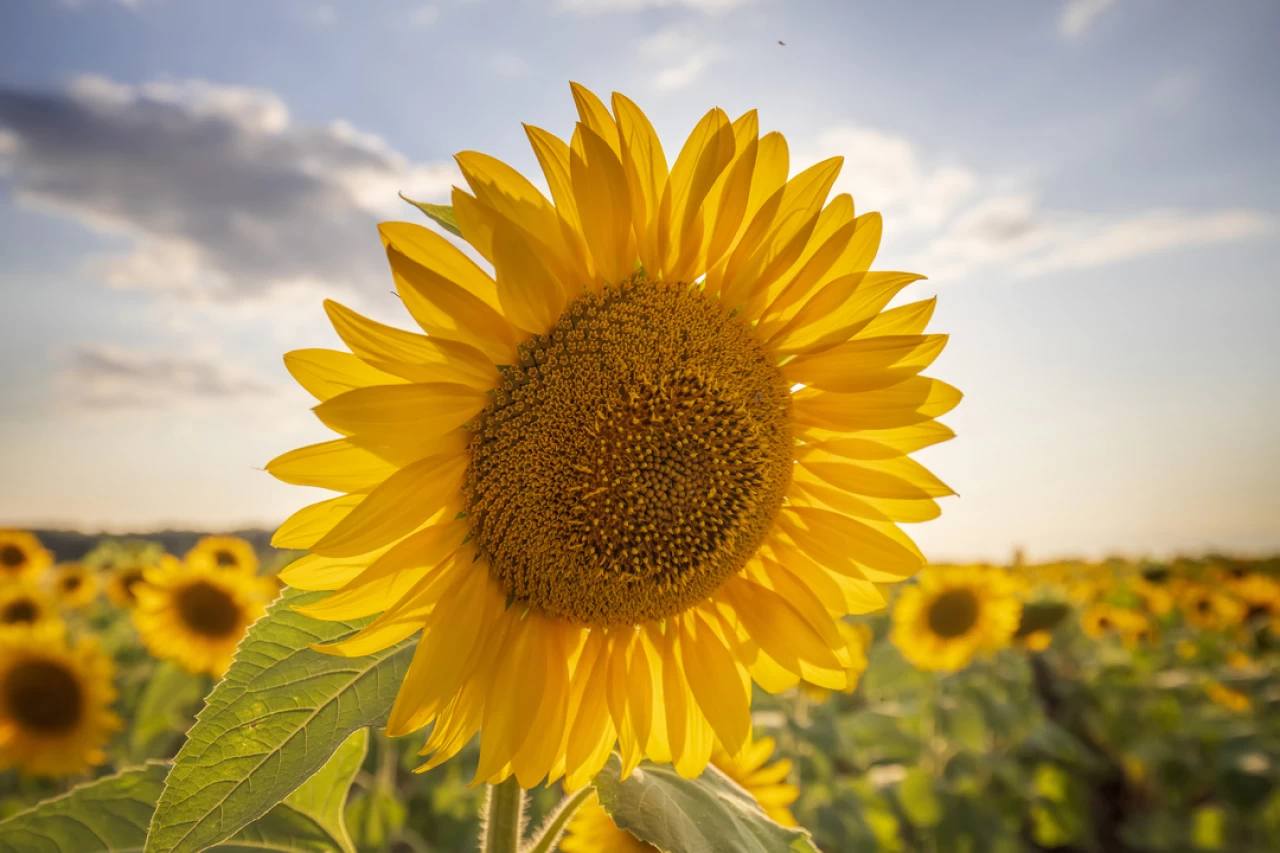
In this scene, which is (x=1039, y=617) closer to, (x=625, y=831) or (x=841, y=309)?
(x=625, y=831)

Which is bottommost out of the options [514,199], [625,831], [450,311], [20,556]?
[20,556]

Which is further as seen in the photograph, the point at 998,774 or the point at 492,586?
the point at 998,774

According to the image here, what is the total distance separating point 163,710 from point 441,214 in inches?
221

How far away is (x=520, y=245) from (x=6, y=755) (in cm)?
644

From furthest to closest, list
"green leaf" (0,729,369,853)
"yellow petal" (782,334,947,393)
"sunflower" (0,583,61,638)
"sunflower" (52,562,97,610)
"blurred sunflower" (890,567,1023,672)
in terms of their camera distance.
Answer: "sunflower" (52,562,97,610) → "blurred sunflower" (890,567,1023,672) → "sunflower" (0,583,61,638) → "green leaf" (0,729,369,853) → "yellow petal" (782,334,947,393)

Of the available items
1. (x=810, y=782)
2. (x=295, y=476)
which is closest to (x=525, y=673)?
(x=295, y=476)

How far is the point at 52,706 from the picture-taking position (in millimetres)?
5910

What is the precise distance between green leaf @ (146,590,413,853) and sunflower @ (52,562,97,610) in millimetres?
9404

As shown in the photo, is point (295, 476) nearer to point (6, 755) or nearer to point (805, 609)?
point (805, 609)

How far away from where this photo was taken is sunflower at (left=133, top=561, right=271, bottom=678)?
242 inches

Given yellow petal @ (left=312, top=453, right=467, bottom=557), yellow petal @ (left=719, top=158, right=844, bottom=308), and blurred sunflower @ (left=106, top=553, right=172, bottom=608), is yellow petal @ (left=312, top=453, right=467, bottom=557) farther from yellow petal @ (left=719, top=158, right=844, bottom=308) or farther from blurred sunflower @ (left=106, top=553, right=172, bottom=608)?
blurred sunflower @ (left=106, top=553, right=172, bottom=608)

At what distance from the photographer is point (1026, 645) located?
9.85m

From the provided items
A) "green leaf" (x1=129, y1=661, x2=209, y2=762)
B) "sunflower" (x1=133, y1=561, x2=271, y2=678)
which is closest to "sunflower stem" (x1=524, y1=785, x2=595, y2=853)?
"green leaf" (x1=129, y1=661, x2=209, y2=762)

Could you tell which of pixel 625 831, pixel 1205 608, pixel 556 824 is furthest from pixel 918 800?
pixel 1205 608
